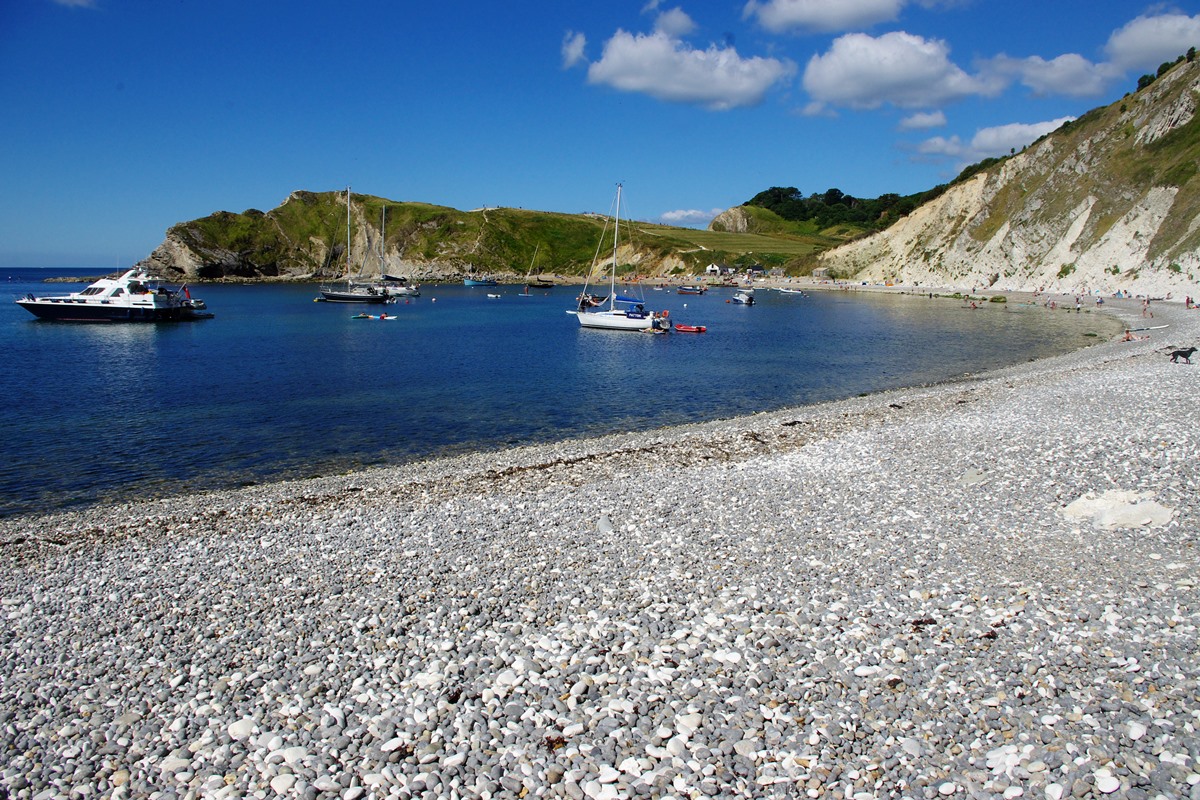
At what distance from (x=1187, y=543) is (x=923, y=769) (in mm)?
8353

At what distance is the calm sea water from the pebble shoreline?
6.19 m

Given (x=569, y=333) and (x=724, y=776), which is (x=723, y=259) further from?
(x=724, y=776)

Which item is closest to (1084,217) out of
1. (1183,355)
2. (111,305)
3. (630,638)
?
(1183,355)

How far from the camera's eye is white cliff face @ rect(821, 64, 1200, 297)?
83.0 metres

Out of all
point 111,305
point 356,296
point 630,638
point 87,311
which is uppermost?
point 356,296

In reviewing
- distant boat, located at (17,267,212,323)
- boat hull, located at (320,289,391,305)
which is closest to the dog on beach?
distant boat, located at (17,267,212,323)

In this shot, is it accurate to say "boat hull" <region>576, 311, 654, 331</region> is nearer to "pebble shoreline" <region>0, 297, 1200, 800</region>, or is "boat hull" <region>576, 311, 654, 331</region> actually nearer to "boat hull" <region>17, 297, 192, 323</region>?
"boat hull" <region>17, 297, 192, 323</region>

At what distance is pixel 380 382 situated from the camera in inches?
1547

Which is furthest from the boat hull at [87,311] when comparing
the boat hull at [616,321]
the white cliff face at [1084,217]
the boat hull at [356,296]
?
the white cliff face at [1084,217]

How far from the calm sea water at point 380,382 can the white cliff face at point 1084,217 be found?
17.3 m

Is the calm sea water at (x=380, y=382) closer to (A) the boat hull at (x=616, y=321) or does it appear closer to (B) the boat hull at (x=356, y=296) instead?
(A) the boat hull at (x=616, y=321)

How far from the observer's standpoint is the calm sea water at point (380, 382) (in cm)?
2359

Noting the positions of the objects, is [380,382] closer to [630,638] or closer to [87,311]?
[630,638]

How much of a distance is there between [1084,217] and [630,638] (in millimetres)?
108731
